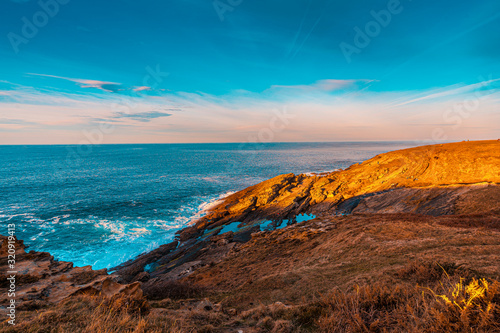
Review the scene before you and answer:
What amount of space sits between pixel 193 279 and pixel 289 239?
319 inches

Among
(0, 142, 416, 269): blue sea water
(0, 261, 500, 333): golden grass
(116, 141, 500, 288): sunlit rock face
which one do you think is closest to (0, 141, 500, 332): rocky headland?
(0, 261, 500, 333): golden grass

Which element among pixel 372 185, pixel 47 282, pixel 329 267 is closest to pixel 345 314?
pixel 329 267

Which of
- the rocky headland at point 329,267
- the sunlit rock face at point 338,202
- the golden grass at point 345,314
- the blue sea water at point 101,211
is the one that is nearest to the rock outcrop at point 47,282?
the rocky headland at point 329,267

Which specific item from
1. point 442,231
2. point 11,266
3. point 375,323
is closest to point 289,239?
point 442,231

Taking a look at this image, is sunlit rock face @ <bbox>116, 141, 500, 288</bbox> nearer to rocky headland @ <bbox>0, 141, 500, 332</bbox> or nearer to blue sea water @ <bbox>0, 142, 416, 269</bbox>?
rocky headland @ <bbox>0, 141, 500, 332</bbox>

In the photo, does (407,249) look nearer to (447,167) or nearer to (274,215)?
(274,215)

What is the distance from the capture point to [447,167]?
28.9 m

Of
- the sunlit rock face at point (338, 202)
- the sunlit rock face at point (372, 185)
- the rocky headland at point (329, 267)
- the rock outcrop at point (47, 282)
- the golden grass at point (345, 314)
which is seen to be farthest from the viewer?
the sunlit rock face at point (372, 185)

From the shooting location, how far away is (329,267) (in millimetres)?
10906

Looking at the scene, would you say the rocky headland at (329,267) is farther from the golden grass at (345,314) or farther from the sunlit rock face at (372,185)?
the sunlit rock face at (372,185)

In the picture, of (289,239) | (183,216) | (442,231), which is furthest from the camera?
(183,216)

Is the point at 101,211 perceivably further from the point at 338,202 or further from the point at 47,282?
the point at 338,202

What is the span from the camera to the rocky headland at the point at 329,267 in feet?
16.8

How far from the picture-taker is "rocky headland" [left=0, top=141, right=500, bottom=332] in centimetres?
513
